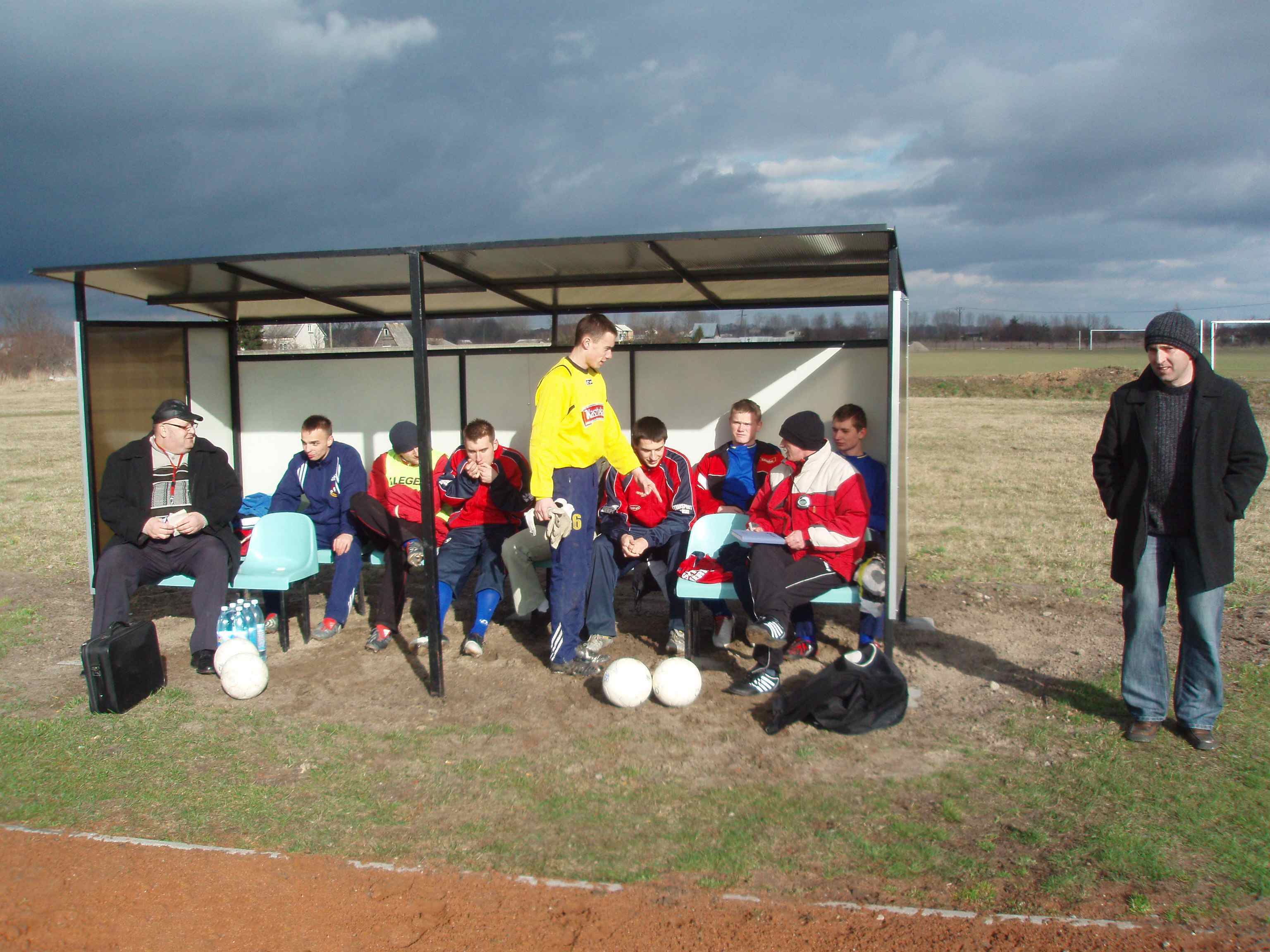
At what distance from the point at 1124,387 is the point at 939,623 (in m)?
2.27

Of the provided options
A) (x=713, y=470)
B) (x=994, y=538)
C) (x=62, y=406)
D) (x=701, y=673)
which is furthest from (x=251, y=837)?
(x=62, y=406)

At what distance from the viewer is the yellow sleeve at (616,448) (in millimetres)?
5176

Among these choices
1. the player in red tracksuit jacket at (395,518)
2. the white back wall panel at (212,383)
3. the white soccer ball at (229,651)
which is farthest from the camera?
the white back wall panel at (212,383)

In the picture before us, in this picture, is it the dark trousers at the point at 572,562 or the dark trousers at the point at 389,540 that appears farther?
the dark trousers at the point at 389,540

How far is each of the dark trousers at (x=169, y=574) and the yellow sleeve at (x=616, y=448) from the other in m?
2.35

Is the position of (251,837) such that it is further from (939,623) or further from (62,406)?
(62,406)

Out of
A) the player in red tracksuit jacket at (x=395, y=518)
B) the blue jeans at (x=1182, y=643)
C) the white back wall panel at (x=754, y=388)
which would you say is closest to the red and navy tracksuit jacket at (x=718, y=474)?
the white back wall panel at (x=754, y=388)

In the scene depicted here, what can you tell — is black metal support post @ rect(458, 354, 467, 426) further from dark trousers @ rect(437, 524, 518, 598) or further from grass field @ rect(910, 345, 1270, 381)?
grass field @ rect(910, 345, 1270, 381)

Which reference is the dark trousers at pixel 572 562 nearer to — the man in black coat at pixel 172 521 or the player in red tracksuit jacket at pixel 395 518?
the player in red tracksuit jacket at pixel 395 518

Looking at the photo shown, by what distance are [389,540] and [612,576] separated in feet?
5.18

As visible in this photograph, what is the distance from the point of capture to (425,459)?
459 cm

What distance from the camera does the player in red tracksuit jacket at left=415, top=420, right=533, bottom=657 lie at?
5.66 meters

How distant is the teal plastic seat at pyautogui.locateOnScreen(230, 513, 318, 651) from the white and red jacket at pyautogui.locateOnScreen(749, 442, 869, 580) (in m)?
2.82

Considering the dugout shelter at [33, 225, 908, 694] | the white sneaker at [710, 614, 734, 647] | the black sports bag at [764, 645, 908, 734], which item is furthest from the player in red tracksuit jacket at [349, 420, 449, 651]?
the black sports bag at [764, 645, 908, 734]
